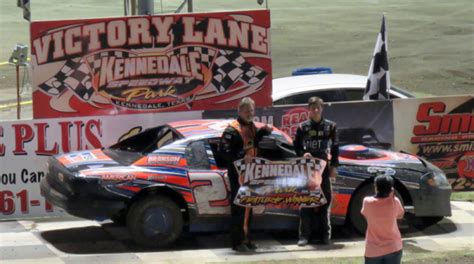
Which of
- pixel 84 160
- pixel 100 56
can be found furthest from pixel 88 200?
pixel 100 56

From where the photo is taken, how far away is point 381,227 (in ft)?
25.8

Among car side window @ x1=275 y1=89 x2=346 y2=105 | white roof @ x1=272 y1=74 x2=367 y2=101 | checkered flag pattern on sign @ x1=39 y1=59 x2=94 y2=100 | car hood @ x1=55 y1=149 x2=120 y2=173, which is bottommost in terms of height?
car hood @ x1=55 y1=149 x2=120 y2=173

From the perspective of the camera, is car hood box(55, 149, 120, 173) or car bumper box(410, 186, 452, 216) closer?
car hood box(55, 149, 120, 173)

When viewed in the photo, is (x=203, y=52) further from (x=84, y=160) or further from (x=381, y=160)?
(x=381, y=160)

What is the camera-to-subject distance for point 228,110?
12992 millimetres

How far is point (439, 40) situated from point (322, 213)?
17318mm

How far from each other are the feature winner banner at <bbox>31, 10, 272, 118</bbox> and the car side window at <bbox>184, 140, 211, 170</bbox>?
2.03m

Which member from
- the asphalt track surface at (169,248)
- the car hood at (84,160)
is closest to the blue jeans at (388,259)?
the asphalt track surface at (169,248)

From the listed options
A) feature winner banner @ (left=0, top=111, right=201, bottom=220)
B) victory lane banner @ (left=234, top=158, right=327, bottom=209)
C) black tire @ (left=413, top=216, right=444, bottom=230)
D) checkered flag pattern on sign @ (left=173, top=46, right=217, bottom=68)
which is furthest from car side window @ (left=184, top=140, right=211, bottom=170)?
black tire @ (left=413, top=216, right=444, bottom=230)

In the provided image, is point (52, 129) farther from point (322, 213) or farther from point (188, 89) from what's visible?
point (322, 213)

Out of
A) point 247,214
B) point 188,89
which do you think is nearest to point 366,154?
point 247,214

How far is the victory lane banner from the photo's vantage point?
11.0 meters

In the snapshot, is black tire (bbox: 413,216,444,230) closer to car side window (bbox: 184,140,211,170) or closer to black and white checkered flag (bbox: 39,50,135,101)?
car side window (bbox: 184,140,211,170)

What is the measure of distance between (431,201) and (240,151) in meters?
2.53
